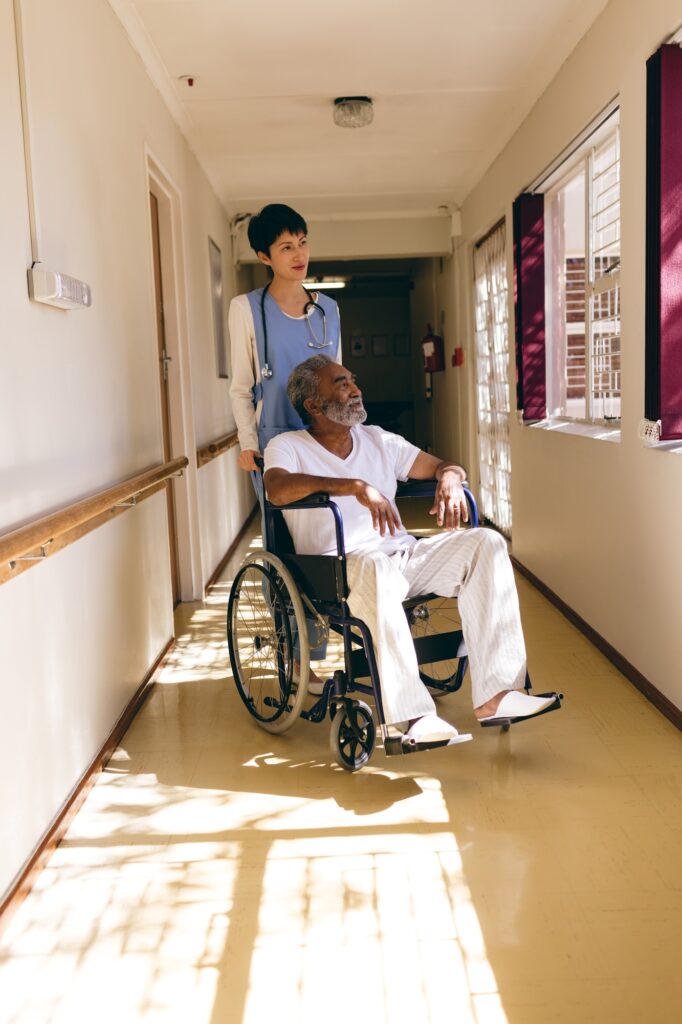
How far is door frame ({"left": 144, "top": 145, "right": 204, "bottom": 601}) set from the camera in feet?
16.7

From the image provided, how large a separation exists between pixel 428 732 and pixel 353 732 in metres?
0.28

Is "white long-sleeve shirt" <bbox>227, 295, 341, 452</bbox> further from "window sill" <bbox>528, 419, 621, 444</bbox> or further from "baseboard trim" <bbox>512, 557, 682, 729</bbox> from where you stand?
"baseboard trim" <bbox>512, 557, 682, 729</bbox>

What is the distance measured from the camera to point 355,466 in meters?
3.12

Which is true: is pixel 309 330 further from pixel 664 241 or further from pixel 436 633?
pixel 436 633

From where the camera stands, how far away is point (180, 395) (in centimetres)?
517

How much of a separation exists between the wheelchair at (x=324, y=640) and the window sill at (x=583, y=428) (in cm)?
106

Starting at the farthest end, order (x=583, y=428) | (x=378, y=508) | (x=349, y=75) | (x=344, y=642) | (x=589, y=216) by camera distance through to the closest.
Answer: (x=349, y=75) → (x=583, y=428) → (x=589, y=216) → (x=344, y=642) → (x=378, y=508)

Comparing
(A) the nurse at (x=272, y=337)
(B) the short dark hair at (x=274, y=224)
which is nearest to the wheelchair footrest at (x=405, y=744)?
(A) the nurse at (x=272, y=337)

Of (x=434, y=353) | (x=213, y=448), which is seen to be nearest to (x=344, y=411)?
(x=213, y=448)

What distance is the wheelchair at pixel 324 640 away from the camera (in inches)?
107

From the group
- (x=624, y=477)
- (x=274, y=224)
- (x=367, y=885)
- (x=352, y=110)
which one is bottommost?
(x=367, y=885)

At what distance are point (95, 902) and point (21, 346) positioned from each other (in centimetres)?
127

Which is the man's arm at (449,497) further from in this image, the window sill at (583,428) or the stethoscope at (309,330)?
the window sill at (583,428)

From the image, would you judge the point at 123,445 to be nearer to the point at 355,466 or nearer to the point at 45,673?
the point at 355,466
